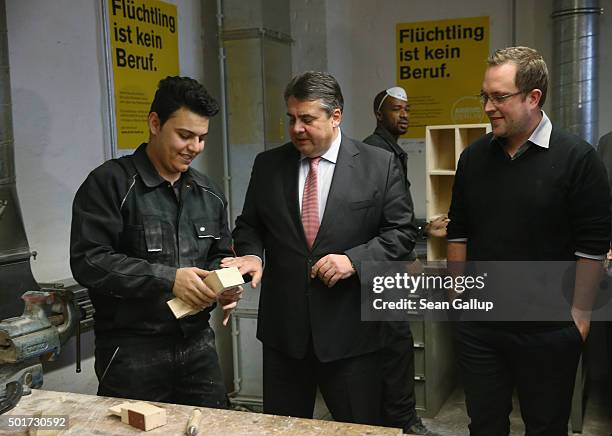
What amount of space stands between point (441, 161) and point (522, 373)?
5.39ft

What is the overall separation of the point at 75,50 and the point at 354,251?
1544mm

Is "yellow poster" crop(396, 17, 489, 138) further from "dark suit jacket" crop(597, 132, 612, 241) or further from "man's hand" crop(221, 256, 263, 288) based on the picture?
"man's hand" crop(221, 256, 263, 288)

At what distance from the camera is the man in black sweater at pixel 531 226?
1.90m

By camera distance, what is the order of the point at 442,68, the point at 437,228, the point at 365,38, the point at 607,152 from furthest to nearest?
the point at 365,38
the point at 442,68
the point at 437,228
the point at 607,152

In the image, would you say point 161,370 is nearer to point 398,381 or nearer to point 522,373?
point 522,373

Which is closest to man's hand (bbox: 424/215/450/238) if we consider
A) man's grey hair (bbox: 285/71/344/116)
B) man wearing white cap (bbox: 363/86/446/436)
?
man wearing white cap (bbox: 363/86/446/436)

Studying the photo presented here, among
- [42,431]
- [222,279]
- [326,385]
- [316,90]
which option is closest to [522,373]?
[326,385]

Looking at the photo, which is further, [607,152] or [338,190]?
[607,152]

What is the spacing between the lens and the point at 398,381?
3.00m

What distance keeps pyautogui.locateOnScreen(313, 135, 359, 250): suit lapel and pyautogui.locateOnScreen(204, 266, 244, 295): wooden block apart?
1.03ft

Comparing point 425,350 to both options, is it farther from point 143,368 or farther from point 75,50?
point 75,50

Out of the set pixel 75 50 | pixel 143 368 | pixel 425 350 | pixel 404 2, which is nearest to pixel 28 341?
pixel 143 368

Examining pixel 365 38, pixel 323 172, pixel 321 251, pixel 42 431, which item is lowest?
pixel 42 431

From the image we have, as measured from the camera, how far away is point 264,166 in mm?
2195
